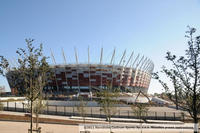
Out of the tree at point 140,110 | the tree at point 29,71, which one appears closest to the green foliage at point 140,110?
the tree at point 140,110

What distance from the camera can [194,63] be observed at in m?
8.15

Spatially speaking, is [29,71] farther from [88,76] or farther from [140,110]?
[88,76]

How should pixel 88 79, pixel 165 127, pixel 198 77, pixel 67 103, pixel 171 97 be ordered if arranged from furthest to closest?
pixel 88 79
pixel 67 103
pixel 165 127
pixel 171 97
pixel 198 77

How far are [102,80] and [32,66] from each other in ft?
188

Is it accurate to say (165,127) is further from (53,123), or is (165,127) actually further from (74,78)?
(74,78)

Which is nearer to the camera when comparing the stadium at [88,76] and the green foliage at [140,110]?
the green foliage at [140,110]

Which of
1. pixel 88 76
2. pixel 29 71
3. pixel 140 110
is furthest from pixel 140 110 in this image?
pixel 88 76

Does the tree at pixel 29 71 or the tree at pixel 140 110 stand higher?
the tree at pixel 29 71

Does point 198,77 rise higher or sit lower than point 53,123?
higher

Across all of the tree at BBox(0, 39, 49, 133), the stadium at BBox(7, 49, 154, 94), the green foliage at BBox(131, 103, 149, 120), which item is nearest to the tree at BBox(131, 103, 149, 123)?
the green foliage at BBox(131, 103, 149, 120)

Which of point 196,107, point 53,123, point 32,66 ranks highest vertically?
point 32,66

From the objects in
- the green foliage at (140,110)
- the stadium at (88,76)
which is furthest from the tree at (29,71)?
the stadium at (88,76)

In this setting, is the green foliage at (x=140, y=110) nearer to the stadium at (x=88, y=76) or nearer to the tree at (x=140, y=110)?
the tree at (x=140, y=110)

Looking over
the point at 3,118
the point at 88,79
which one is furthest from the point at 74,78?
the point at 3,118
